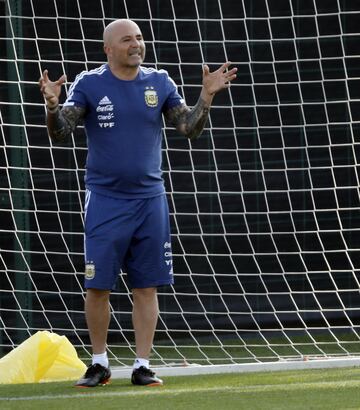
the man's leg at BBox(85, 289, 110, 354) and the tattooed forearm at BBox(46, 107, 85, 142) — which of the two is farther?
the man's leg at BBox(85, 289, 110, 354)

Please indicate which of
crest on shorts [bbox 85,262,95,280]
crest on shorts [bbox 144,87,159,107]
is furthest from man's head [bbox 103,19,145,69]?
crest on shorts [bbox 85,262,95,280]

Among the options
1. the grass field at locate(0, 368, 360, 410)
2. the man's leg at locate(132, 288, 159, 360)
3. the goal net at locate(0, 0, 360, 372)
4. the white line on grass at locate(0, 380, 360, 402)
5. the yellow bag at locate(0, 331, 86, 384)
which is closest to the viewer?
the grass field at locate(0, 368, 360, 410)

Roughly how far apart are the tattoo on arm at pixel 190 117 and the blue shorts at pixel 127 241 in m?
0.33

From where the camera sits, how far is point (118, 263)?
645cm

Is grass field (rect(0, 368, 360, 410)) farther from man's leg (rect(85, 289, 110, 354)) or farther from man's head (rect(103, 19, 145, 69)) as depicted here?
man's head (rect(103, 19, 145, 69))

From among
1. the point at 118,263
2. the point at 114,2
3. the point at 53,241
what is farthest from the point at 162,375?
the point at 114,2

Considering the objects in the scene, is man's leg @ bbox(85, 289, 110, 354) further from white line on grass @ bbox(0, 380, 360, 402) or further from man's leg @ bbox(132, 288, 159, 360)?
white line on grass @ bbox(0, 380, 360, 402)

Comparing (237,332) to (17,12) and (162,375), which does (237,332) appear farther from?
(17,12)

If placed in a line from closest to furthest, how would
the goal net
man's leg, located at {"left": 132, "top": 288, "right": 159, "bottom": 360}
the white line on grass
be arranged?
the white line on grass
man's leg, located at {"left": 132, "top": 288, "right": 159, "bottom": 360}
the goal net

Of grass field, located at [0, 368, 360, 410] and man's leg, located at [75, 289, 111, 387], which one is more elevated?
man's leg, located at [75, 289, 111, 387]

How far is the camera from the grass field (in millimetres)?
5645

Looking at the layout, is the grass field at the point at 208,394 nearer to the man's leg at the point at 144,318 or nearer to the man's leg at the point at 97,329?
the man's leg at the point at 97,329

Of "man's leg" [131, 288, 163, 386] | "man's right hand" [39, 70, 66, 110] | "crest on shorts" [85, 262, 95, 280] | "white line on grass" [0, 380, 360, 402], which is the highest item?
"man's right hand" [39, 70, 66, 110]

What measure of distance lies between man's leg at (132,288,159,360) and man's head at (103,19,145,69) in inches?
40.1
